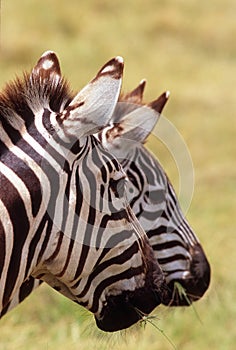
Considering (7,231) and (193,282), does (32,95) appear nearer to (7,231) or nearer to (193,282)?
(7,231)

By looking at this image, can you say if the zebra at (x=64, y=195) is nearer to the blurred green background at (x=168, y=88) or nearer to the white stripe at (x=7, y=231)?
the white stripe at (x=7, y=231)

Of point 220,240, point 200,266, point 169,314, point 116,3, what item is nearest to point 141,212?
point 200,266

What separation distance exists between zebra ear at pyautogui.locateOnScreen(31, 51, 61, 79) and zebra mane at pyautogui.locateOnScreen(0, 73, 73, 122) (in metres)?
0.01

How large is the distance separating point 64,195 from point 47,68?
0.62 m

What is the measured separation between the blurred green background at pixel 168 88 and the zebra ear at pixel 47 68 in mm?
1258

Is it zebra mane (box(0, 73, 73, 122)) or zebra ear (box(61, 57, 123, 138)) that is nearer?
zebra ear (box(61, 57, 123, 138))

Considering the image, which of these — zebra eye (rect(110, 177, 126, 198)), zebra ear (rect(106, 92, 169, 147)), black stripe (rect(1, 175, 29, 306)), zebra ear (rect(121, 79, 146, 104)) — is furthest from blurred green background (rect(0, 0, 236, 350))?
zebra ear (rect(121, 79, 146, 104))

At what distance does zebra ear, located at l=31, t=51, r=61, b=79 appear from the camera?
144 inches

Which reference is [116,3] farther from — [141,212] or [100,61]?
[141,212]

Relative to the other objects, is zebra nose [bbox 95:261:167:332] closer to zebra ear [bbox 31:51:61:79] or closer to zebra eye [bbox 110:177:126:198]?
zebra eye [bbox 110:177:126:198]

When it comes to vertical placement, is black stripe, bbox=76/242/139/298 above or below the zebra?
below

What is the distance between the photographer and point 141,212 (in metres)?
5.44

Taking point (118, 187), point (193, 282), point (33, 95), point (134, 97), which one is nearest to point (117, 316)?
point (118, 187)

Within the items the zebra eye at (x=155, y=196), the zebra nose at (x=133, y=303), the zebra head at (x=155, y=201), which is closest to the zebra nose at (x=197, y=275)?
the zebra head at (x=155, y=201)
